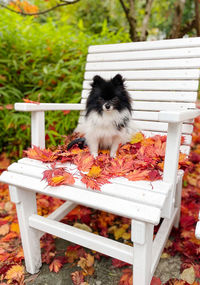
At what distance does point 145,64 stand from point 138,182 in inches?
50.1

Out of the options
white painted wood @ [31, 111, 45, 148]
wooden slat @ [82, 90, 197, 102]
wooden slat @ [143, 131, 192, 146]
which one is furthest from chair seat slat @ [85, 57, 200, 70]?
white painted wood @ [31, 111, 45, 148]

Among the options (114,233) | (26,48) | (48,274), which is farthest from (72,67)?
(48,274)

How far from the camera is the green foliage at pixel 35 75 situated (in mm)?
2291

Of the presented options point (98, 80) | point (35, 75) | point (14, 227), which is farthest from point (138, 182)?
point (35, 75)

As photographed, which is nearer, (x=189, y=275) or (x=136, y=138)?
(x=189, y=275)

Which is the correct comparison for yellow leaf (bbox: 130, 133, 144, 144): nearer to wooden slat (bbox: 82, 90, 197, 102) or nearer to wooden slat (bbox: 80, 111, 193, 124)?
wooden slat (bbox: 80, 111, 193, 124)

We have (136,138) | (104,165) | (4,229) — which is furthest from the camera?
(4,229)

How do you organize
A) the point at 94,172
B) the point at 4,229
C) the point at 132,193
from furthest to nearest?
the point at 4,229 < the point at 94,172 < the point at 132,193

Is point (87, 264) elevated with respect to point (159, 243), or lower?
lower

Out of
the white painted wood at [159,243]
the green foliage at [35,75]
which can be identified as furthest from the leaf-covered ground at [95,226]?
the green foliage at [35,75]

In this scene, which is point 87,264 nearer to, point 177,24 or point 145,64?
point 145,64

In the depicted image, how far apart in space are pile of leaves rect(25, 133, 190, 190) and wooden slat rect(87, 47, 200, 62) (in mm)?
832

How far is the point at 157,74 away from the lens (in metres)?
1.82

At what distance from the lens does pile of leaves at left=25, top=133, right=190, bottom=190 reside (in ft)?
3.39
